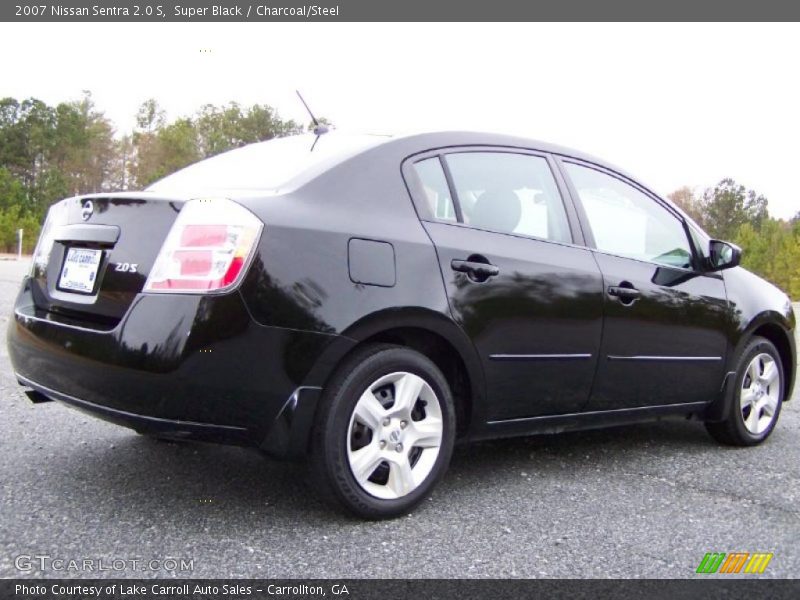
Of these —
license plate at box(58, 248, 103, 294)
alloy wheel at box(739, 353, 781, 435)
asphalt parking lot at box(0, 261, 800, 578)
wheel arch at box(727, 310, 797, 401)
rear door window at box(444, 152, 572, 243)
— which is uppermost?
rear door window at box(444, 152, 572, 243)

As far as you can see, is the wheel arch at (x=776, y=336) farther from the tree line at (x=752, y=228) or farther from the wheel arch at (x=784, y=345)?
the tree line at (x=752, y=228)

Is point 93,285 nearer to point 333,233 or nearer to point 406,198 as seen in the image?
point 333,233

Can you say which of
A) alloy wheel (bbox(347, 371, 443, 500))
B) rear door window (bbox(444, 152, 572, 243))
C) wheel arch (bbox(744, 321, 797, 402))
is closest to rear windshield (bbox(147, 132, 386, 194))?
rear door window (bbox(444, 152, 572, 243))

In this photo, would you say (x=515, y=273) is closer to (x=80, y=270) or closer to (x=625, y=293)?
(x=625, y=293)

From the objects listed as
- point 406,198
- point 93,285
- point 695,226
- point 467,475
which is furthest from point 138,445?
point 695,226

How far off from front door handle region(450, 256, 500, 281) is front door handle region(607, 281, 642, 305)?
0.76 m

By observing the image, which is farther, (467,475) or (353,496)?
(467,475)

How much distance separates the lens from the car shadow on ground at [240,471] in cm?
312

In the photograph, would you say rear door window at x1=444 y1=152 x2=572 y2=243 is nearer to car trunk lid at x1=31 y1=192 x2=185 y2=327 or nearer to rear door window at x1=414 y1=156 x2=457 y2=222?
rear door window at x1=414 y1=156 x2=457 y2=222

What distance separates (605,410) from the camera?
3.90 meters

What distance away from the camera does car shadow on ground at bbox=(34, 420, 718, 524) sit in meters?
3.12

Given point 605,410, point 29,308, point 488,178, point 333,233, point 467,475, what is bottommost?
point 467,475

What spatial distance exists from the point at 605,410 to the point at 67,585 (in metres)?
2.51

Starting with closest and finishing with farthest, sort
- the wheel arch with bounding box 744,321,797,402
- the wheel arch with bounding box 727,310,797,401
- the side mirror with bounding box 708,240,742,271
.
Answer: the side mirror with bounding box 708,240,742,271 → the wheel arch with bounding box 727,310,797,401 → the wheel arch with bounding box 744,321,797,402
